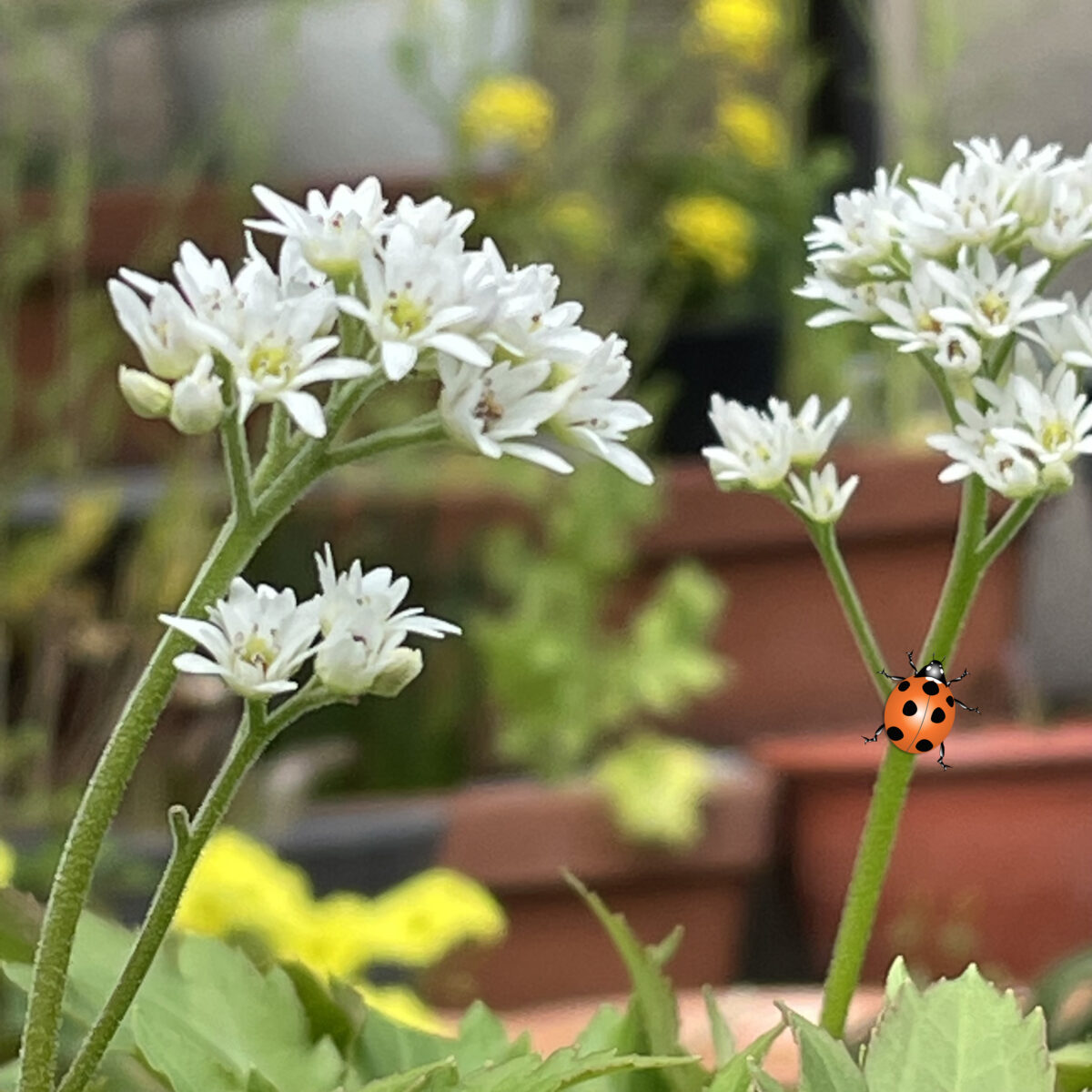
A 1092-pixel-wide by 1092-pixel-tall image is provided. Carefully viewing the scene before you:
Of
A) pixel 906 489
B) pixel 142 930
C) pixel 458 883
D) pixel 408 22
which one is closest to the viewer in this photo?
pixel 142 930

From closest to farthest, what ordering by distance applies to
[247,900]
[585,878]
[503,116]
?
[247,900], [585,878], [503,116]

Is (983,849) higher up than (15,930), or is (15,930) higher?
(983,849)

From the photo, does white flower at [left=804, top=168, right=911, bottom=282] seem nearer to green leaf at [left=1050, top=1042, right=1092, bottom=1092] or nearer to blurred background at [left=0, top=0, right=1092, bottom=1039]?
green leaf at [left=1050, top=1042, right=1092, bottom=1092]

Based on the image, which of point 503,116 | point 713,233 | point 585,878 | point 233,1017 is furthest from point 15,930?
point 713,233

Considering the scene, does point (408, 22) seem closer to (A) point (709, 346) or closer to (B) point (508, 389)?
(A) point (709, 346)

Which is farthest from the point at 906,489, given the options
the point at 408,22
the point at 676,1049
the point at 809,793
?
the point at 676,1049

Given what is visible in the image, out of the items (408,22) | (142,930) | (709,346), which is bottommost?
(142,930)

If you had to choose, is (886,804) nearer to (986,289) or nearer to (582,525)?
(986,289)

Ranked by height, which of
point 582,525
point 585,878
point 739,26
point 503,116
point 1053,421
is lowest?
point 1053,421
